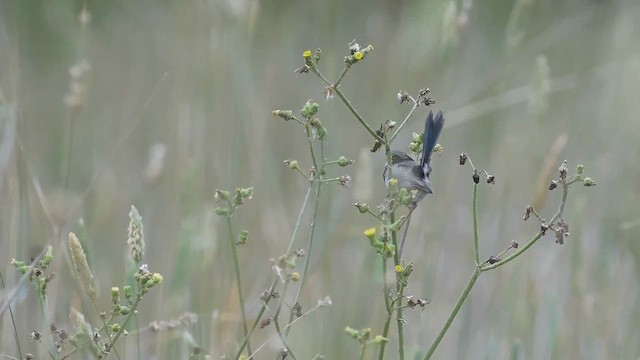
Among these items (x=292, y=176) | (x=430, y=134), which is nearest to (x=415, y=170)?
(x=430, y=134)

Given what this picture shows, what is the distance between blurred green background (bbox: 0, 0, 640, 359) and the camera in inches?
43.9

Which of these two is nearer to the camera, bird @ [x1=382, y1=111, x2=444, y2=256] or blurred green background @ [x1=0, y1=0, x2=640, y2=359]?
bird @ [x1=382, y1=111, x2=444, y2=256]

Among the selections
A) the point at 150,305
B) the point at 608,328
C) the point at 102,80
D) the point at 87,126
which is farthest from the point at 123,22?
the point at 608,328

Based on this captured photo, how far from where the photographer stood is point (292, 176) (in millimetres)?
1674

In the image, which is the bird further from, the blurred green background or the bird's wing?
the blurred green background

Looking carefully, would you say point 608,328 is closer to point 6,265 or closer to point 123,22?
point 6,265

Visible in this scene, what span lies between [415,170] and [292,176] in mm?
975

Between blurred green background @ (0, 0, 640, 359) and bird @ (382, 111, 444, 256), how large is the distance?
251 millimetres

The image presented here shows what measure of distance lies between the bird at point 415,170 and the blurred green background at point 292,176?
0.25 m

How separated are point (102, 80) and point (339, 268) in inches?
36.5

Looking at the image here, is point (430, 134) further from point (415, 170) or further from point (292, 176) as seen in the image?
point (292, 176)

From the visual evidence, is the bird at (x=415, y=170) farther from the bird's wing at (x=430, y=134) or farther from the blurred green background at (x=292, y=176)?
the blurred green background at (x=292, y=176)

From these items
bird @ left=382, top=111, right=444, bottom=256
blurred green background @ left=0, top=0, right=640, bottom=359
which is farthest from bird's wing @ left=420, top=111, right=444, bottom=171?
blurred green background @ left=0, top=0, right=640, bottom=359

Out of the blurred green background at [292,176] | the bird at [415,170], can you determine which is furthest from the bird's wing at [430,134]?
the blurred green background at [292,176]
